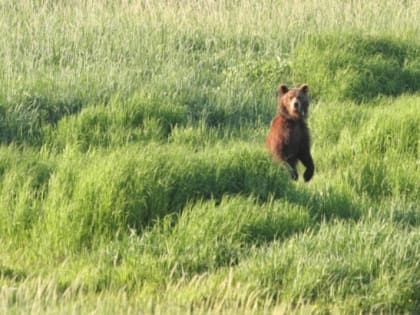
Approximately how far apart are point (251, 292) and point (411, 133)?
10.7ft

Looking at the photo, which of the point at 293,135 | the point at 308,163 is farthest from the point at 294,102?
the point at 308,163

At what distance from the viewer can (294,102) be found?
7.57 m

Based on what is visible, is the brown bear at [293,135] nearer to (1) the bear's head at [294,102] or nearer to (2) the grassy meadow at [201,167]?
(1) the bear's head at [294,102]

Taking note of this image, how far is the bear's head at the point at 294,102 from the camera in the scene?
24.9 feet

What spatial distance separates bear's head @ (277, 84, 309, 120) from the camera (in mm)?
7590

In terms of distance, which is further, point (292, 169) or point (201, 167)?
point (292, 169)

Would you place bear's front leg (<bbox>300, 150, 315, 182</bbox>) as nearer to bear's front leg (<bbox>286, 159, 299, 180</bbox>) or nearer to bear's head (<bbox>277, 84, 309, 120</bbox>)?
bear's front leg (<bbox>286, 159, 299, 180</bbox>)

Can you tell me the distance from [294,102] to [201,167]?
125 centimetres

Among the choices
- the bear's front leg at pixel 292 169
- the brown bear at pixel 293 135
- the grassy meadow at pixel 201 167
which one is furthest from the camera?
the brown bear at pixel 293 135

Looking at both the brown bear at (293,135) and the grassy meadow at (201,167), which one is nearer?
the grassy meadow at (201,167)

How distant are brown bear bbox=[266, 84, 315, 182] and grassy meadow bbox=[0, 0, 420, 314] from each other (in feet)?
0.67

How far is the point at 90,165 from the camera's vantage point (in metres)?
6.70

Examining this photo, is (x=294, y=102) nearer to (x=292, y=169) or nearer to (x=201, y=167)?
(x=292, y=169)

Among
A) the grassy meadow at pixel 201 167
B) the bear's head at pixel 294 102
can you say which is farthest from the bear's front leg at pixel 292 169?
the bear's head at pixel 294 102
